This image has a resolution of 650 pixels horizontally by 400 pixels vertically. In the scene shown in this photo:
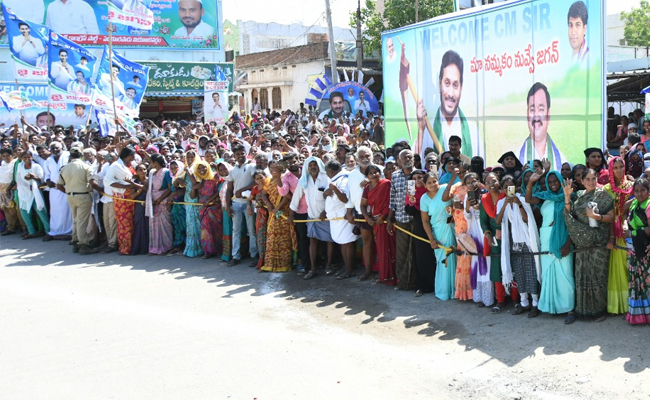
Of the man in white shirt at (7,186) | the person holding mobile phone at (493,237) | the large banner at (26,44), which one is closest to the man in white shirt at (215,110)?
the large banner at (26,44)

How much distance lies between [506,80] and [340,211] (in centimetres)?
256

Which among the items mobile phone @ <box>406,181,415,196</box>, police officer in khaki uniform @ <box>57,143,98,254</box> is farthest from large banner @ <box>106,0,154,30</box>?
mobile phone @ <box>406,181,415,196</box>

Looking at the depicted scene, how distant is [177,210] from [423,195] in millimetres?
Result: 4618

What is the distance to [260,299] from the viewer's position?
299 inches

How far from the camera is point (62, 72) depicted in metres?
12.9

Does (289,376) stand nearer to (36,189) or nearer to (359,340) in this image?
(359,340)

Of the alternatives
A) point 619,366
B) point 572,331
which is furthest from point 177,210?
point 619,366

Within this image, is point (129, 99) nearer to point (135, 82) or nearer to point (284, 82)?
point (135, 82)

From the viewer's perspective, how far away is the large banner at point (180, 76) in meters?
30.5

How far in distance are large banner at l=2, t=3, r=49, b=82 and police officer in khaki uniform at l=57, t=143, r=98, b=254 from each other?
13.9 ft

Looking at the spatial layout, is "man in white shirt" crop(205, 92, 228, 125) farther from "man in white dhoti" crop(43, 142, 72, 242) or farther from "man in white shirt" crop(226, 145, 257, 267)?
"man in white shirt" crop(226, 145, 257, 267)

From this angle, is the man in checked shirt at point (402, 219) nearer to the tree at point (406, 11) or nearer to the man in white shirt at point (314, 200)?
the man in white shirt at point (314, 200)

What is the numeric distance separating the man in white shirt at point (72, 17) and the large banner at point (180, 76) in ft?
13.6

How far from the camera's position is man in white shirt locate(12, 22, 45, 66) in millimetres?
13594
